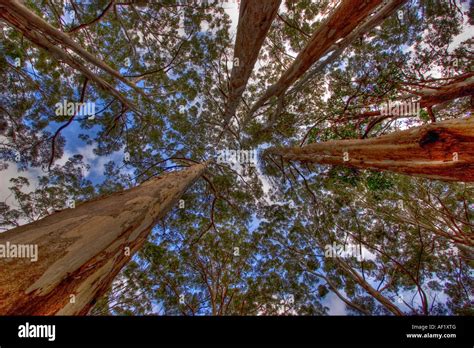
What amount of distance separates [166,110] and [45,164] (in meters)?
4.24

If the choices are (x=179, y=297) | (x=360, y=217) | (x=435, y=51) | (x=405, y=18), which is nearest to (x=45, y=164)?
(x=179, y=297)

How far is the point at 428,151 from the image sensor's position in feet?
6.17

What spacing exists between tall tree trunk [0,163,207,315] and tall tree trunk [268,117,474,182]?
2.59 meters

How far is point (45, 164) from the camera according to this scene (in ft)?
22.2

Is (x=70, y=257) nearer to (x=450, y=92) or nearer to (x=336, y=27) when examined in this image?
(x=336, y=27)

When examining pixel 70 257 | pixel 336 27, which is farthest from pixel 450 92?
pixel 70 257

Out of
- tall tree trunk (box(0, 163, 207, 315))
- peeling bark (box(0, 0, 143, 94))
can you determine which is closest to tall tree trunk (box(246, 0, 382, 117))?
tall tree trunk (box(0, 163, 207, 315))

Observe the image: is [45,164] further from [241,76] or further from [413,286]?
[413,286]

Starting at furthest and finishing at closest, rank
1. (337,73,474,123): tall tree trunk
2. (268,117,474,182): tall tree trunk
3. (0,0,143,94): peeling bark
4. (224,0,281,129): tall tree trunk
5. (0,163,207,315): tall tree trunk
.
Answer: (337,73,474,123): tall tree trunk, (224,0,281,129): tall tree trunk, (0,0,143,94): peeling bark, (268,117,474,182): tall tree trunk, (0,163,207,315): tall tree trunk

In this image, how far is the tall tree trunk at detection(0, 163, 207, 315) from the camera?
92cm

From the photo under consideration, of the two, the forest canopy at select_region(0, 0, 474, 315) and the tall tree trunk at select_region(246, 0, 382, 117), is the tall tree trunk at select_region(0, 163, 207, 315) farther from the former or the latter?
the tall tree trunk at select_region(246, 0, 382, 117)

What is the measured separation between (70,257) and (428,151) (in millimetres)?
2807

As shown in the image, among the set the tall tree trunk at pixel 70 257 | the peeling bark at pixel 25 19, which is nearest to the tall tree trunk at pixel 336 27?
the tall tree trunk at pixel 70 257

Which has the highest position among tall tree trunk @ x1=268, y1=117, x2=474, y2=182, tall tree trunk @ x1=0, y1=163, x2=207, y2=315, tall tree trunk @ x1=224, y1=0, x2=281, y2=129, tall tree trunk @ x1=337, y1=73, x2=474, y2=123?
tall tree trunk @ x1=224, y1=0, x2=281, y2=129
